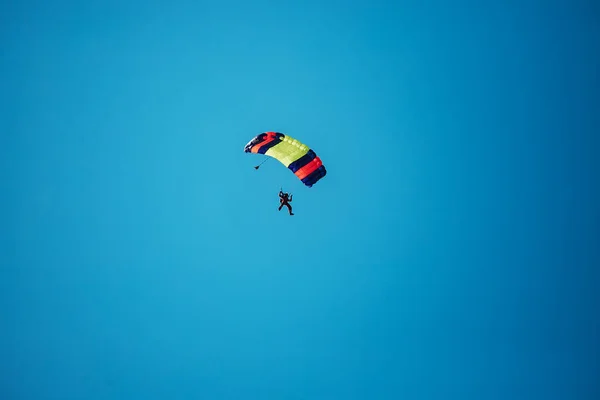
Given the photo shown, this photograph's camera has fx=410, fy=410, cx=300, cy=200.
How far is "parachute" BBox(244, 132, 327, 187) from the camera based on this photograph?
1366cm

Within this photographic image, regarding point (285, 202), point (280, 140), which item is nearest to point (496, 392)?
point (285, 202)

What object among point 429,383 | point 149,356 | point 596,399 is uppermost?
point 149,356

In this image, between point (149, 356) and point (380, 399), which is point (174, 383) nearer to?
point (149, 356)

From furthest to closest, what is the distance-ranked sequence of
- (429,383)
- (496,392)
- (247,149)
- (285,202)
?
(429,383)
(496,392)
(285,202)
(247,149)

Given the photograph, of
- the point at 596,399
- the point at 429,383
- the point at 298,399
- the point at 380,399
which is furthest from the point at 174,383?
the point at 596,399

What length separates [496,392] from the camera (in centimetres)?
3519

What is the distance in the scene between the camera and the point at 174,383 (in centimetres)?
3922

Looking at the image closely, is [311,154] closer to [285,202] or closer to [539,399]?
[285,202]

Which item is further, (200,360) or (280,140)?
(200,360)

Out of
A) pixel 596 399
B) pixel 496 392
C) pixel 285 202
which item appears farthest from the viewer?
pixel 496 392

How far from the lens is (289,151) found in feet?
45.8

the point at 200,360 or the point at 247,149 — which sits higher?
the point at 200,360

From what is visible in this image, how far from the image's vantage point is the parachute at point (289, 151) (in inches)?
538

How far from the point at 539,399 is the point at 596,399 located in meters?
4.07
